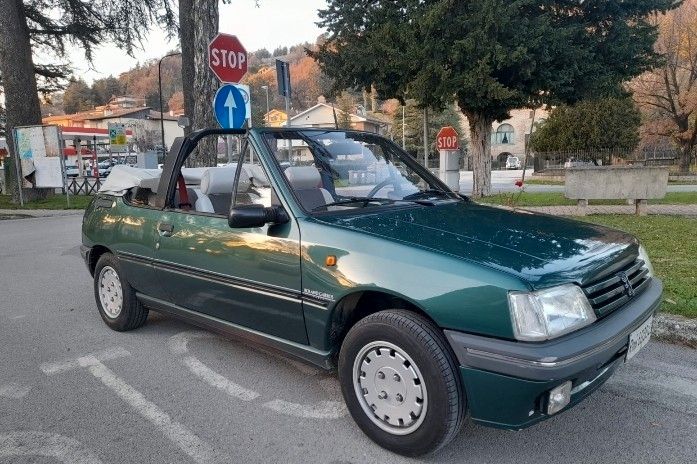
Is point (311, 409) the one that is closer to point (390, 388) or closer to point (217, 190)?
point (390, 388)

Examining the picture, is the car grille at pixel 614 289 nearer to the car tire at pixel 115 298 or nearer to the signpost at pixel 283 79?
the car tire at pixel 115 298

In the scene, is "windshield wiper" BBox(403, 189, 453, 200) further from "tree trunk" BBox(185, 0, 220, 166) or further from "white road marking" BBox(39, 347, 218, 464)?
"tree trunk" BBox(185, 0, 220, 166)

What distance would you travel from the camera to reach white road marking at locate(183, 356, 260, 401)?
3.45 metres

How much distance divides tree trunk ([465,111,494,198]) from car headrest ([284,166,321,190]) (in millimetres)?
14042

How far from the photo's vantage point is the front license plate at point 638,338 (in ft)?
8.93

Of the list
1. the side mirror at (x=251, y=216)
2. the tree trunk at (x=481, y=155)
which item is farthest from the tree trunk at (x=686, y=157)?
the side mirror at (x=251, y=216)

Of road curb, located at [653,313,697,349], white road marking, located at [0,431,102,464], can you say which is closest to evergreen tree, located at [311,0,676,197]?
road curb, located at [653,313,697,349]

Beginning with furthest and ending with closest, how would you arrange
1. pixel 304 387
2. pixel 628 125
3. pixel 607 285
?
pixel 628 125 → pixel 304 387 → pixel 607 285

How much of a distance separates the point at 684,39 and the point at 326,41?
981 inches

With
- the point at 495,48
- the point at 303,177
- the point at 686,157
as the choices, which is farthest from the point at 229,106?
the point at 686,157

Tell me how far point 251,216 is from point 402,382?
48.6 inches

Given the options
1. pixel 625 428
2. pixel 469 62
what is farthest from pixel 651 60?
pixel 625 428

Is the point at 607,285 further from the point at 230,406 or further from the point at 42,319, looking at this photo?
the point at 42,319

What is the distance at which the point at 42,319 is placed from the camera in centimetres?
525
